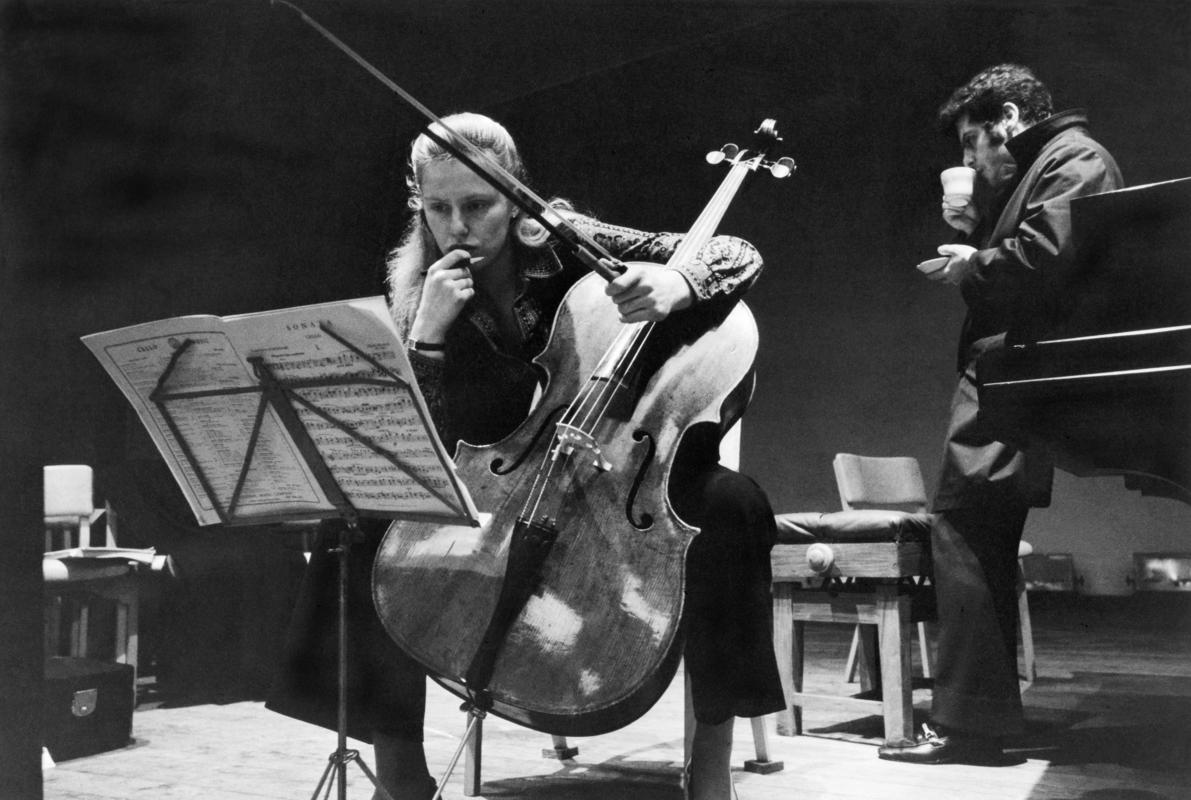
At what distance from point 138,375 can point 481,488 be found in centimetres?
42

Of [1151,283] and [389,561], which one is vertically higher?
[1151,283]

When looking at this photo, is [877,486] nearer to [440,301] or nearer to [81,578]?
[440,301]

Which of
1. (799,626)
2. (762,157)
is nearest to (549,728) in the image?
(762,157)

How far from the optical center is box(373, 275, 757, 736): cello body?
1133 mm

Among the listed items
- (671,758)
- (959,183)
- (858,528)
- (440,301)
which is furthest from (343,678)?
(959,183)

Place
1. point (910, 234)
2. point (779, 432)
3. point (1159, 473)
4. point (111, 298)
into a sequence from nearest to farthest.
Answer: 1. point (1159, 473)
2. point (111, 298)
3. point (910, 234)
4. point (779, 432)

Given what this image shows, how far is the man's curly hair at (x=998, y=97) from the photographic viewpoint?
2111 millimetres

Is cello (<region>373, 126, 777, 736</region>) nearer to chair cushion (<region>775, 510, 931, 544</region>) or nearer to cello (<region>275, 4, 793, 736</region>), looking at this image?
cello (<region>275, 4, 793, 736</region>)

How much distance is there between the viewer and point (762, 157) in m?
1.74

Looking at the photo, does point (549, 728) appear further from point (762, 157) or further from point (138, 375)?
point (762, 157)

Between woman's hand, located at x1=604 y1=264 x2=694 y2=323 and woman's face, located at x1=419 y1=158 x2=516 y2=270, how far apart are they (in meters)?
0.30

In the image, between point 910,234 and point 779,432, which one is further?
point 779,432

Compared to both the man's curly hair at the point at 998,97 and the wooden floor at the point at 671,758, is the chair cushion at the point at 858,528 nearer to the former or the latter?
the wooden floor at the point at 671,758

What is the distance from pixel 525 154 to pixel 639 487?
9.97ft
